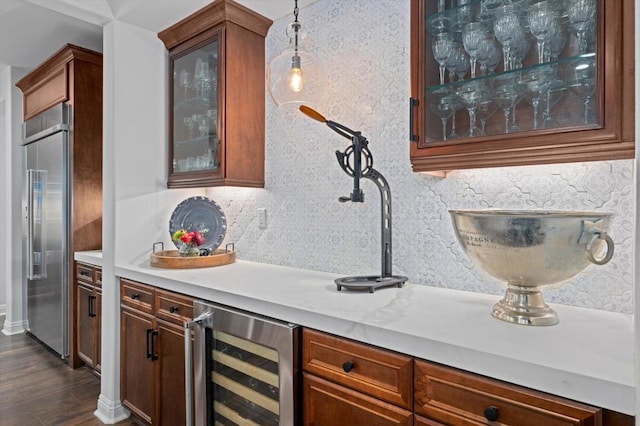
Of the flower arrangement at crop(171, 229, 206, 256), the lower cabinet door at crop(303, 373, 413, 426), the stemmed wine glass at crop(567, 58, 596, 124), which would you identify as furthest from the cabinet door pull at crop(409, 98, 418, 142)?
the flower arrangement at crop(171, 229, 206, 256)

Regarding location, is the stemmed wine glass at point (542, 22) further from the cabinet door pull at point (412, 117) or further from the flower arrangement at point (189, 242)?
the flower arrangement at point (189, 242)

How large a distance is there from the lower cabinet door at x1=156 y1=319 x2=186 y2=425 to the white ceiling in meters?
1.77

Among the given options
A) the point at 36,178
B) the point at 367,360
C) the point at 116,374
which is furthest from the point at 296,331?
the point at 36,178

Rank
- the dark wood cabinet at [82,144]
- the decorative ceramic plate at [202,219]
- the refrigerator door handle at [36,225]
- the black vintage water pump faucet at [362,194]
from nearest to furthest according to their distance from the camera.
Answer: the black vintage water pump faucet at [362,194] < the decorative ceramic plate at [202,219] < the dark wood cabinet at [82,144] < the refrigerator door handle at [36,225]

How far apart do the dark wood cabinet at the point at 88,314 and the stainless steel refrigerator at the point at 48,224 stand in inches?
6.9

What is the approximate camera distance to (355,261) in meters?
1.91

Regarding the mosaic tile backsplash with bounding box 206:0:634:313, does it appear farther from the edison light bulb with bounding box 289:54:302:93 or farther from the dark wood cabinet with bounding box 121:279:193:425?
the dark wood cabinet with bounding box 121:279:193:425

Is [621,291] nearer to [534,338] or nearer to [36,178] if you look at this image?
[534,338]

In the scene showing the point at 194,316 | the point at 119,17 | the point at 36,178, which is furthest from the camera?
the point at 36,178

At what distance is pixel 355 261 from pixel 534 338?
3.29ft

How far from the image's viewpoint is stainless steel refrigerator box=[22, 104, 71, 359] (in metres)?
2.97

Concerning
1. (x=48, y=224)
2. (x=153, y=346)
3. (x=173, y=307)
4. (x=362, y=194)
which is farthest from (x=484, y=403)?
(x=48, y=224)

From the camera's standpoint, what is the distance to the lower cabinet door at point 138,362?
2.00m

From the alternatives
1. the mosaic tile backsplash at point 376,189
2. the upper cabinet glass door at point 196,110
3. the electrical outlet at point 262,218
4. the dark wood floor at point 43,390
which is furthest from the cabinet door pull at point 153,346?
the upper cabinet glass door at point 196,110
